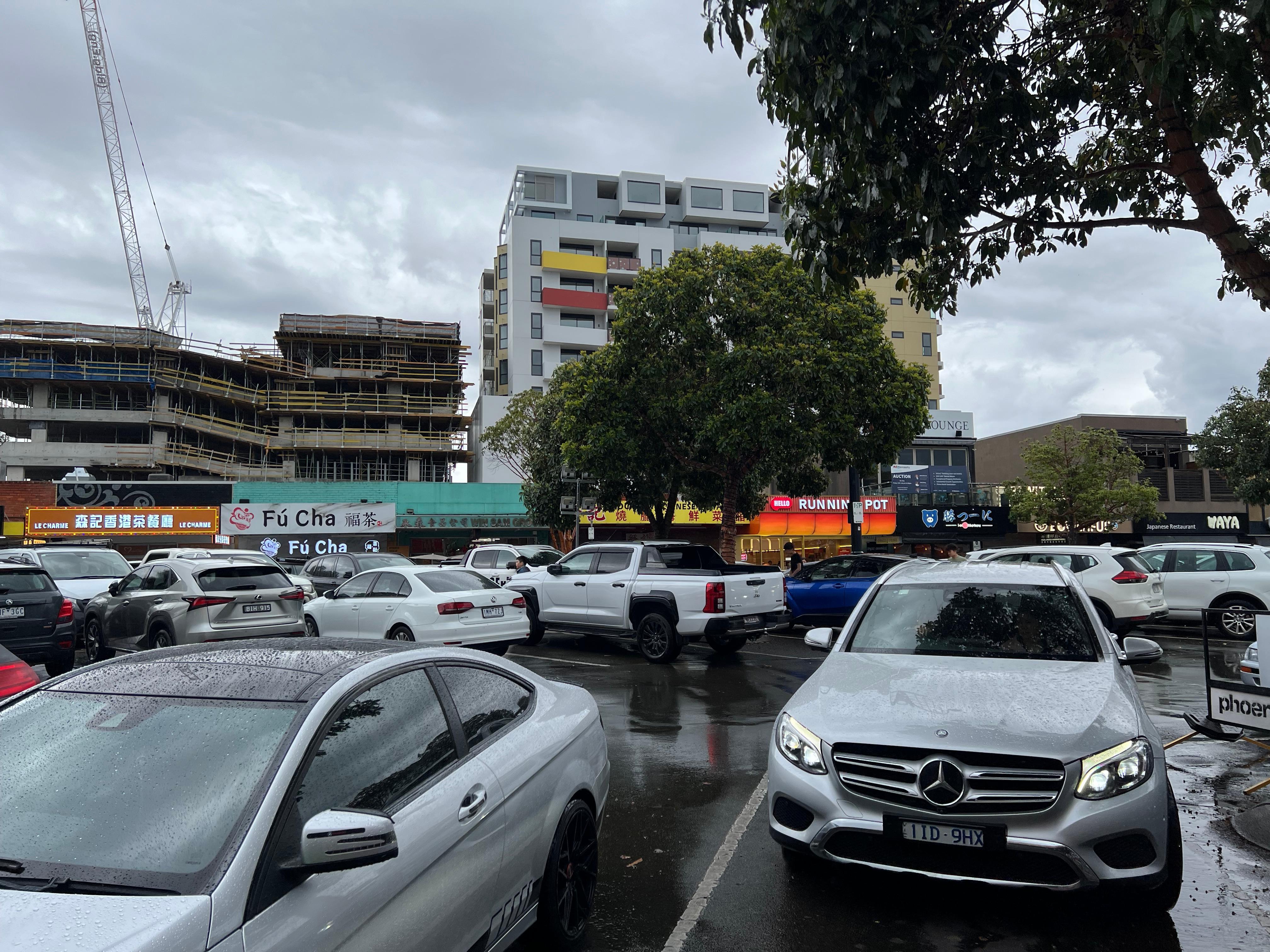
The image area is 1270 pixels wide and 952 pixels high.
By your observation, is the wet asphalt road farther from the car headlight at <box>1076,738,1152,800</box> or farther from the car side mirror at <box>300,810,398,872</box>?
the car side mirror at <box>300,810,398,872</box>

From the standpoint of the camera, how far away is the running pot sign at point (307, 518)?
37.3m

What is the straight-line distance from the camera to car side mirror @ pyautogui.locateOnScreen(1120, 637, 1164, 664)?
5.72 metres

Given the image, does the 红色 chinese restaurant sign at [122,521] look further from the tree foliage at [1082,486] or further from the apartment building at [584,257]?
the tree foliage at [1082,486]

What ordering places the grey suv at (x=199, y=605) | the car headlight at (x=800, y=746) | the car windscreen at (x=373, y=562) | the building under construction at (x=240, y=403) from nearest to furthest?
the car headlight at (x=800, y=746)
the grey suv at (x=199, y=605)
the car windscreen at (x=373, y=562)
the building under construction at (x=240, y=403)

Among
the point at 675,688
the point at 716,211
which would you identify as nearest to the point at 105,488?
the point at 675,688

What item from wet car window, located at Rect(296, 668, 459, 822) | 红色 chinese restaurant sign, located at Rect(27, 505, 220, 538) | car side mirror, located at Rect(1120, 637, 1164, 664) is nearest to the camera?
wet car window, located at Rect(296, 668, 459, 822)

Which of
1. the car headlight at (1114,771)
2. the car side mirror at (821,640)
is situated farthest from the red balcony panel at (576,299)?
the car headlight at (1114,771)

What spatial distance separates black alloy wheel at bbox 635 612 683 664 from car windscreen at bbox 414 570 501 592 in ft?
7.40

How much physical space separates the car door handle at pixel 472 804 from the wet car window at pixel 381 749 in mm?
Result: 142

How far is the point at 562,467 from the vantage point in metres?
23.0

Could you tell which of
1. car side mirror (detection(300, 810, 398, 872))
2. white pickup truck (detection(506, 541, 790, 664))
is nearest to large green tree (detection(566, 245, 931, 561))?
white pickup truck (detection(506, 541, 790, 664))

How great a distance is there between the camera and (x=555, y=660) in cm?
1380

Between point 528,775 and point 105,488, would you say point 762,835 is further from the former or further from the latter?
point 105,488

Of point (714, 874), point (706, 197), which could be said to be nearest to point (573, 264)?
point (706, 197)
